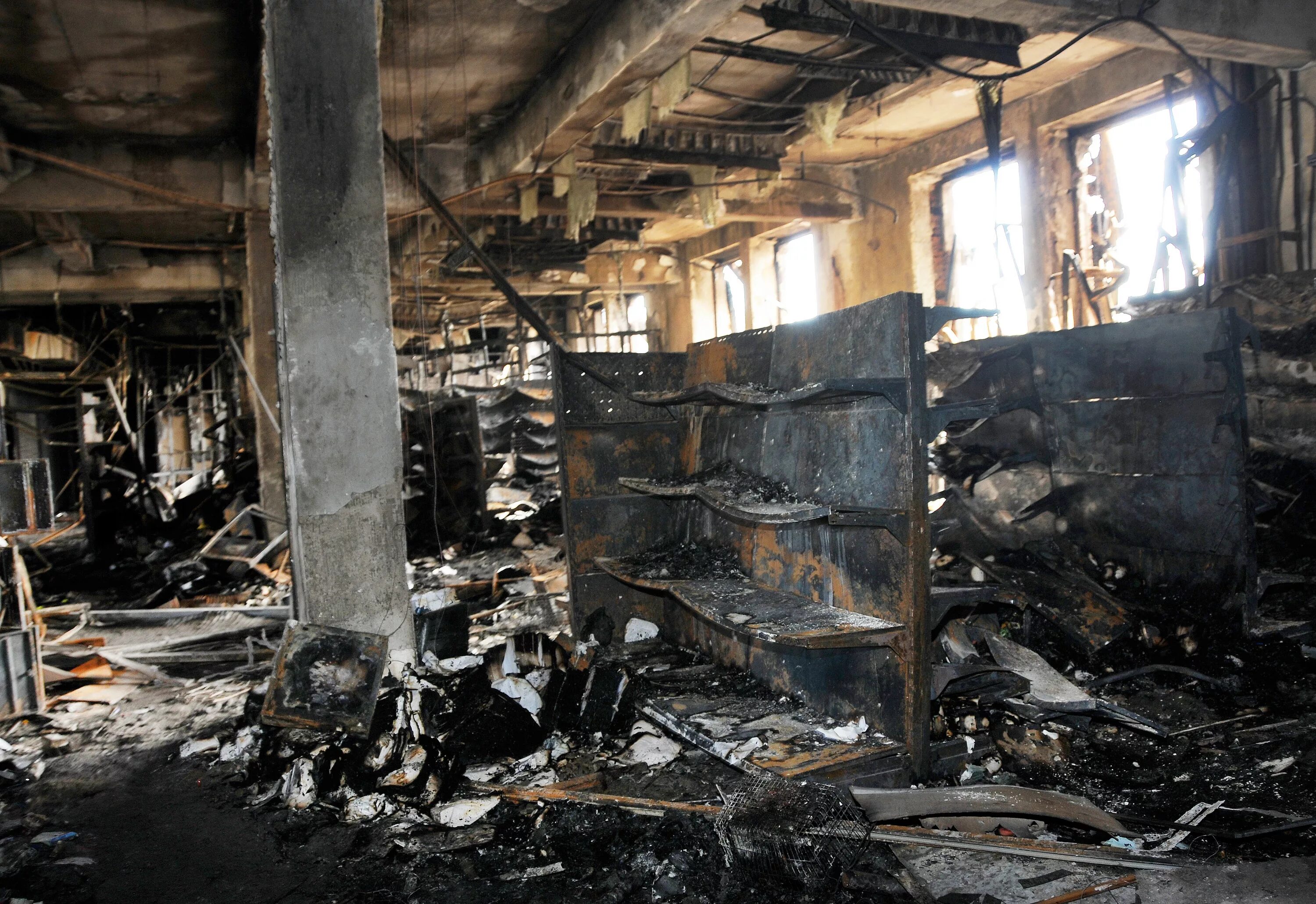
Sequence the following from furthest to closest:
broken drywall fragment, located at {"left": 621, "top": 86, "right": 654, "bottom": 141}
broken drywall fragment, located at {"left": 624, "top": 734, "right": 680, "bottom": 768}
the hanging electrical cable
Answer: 1. broken drywall fragment, located at {"left": 621, "top": 86, "right": 654, "bottom": 141}
2. the hanging electrical cable
3. broken drywall fragment, located at {"left": 624, "top": 734, "right": 680, "bottom": 768}

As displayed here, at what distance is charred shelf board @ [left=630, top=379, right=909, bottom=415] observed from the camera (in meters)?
3.83

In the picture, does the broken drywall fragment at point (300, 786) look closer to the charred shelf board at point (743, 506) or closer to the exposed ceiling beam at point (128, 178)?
the charred shelf board at point (743, 506)

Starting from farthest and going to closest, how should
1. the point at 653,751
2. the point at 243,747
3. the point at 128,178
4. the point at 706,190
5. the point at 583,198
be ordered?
the point at 706,190 → the point at 583,198 → the point at 128,178 → the point at 243,747 → the point at 653,751

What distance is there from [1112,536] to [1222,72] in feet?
14.6

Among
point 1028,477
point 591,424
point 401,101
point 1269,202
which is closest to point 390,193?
point 401,101

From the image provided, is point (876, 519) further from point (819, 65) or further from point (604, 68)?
point (819, 65)

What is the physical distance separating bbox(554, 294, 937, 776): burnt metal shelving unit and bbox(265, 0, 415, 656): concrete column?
5.30 feet

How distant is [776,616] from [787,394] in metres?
1.11

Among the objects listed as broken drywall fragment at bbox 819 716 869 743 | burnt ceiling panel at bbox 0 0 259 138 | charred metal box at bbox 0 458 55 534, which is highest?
burnt ceiling panel at bbox 0 0 259 138

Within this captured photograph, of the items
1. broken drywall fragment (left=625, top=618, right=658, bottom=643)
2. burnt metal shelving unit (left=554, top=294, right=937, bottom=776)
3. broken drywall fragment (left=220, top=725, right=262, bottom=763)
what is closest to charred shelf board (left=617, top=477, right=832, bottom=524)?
burnt metal shelving unit (left=554, top=294, right=937, bottom=776)

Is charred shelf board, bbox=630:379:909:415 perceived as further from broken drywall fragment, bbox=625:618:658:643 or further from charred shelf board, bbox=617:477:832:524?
broken drywall fragment, bbox=625:618:658:643

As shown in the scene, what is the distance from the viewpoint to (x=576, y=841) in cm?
368

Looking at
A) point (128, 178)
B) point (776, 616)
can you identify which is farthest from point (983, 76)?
point (128, 178)

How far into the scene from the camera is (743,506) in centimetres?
457
